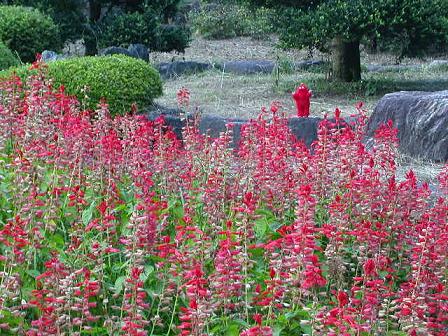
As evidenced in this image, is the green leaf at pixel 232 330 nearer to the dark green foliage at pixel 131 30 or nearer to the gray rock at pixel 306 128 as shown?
the gray rock at pixel 306 128

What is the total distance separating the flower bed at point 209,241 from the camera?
3.02 m

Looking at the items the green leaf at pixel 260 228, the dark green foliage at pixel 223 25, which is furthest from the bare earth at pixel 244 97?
the dark green foliage at pixel 223 25

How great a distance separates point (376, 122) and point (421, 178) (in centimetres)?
154

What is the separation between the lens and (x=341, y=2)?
11562 millimetres

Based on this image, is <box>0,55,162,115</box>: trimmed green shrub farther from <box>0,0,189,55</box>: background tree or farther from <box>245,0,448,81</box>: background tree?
<box>0,0,189,55</box>: background tree

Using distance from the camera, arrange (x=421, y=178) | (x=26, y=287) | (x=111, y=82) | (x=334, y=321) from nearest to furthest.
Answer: (x=334, y=321) → (x=26, y=287) → (x=421, y=178) → (x=111, y=82)

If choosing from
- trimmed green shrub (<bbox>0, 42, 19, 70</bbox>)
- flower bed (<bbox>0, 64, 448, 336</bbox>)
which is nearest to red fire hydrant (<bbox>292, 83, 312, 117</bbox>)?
flower bed (<bbox>0, 64, 448, 336</bbox>)

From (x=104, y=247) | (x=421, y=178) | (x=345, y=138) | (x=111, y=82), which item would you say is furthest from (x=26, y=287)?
(x=111, y=82)

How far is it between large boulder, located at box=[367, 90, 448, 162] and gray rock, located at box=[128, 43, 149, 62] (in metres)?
7.15

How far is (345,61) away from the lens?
12.8 metres

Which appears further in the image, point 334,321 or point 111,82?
point 111,82

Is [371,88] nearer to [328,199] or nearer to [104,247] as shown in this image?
[328,199]

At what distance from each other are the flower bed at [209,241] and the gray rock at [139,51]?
8.98 meters

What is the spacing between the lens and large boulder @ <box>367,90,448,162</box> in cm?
761
